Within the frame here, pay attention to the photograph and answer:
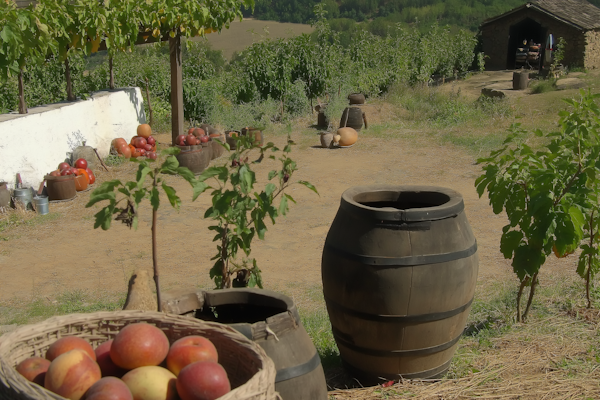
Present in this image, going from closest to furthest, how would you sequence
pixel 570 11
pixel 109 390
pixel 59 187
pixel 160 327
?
pixel 109 390 → pixel 160 327 → pixel 59 187 → pixel 570 11

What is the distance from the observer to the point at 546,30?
21531mm

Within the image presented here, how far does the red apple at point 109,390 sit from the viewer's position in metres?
1.59

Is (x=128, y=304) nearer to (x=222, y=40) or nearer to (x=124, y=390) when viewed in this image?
(x=124, y=390)

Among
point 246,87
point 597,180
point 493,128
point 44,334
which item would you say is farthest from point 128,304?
point 246,87

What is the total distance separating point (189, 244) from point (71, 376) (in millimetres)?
5051

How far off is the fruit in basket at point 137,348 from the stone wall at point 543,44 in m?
20.9

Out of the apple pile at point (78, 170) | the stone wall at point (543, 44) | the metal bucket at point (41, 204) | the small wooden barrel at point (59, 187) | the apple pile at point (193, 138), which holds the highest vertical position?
the stone wall at point (543, 44)

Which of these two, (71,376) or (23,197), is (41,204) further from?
(71,376)

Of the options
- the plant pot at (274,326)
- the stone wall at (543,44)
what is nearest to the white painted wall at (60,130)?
the plant pot at (274,326)

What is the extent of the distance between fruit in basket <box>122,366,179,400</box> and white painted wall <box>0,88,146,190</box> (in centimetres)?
719

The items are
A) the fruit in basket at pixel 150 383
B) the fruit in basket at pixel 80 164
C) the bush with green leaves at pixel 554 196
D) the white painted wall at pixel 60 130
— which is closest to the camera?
the fruit in basket at pixel 150 383

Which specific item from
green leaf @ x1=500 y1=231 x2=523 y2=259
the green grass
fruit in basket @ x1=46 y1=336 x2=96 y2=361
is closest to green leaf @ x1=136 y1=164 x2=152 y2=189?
fruit in basket @ x1=46 y1=336 x2=96 y2=361

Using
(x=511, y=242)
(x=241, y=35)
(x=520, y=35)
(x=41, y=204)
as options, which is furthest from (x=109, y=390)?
(x=241, y=35)

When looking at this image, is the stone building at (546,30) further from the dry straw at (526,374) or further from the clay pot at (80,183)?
the dry straw at (526,374)
